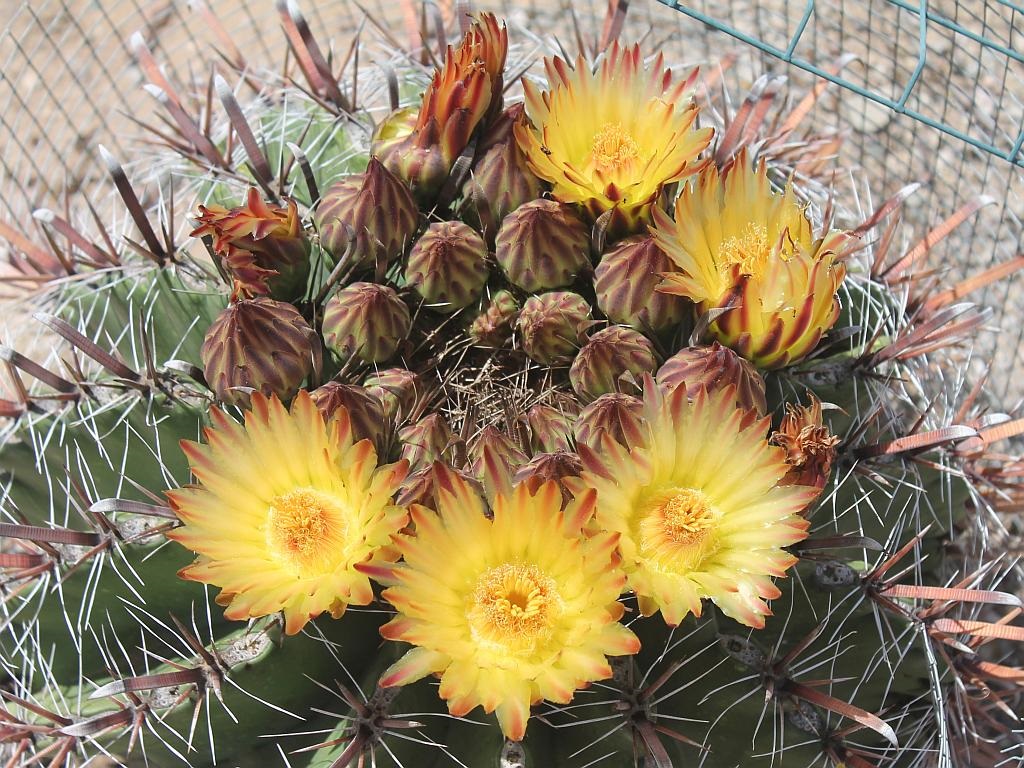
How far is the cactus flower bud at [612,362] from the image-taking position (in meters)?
1.20

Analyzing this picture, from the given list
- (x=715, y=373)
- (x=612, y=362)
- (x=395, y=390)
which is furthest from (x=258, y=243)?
(x=715, y=373)

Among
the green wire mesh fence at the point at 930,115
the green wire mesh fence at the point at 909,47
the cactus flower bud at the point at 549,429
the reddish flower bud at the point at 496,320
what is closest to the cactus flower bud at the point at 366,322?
the reddish flower bud at the point at 496,320

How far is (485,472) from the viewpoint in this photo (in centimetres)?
112

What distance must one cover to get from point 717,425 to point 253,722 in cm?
73

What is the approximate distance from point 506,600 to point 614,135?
657 millimetres

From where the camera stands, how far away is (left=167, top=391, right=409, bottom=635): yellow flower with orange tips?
105cm

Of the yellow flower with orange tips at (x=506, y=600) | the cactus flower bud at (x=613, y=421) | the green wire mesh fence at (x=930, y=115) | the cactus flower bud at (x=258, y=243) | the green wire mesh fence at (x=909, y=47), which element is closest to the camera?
the yellow flower with orange tips at (x=506, y=600)

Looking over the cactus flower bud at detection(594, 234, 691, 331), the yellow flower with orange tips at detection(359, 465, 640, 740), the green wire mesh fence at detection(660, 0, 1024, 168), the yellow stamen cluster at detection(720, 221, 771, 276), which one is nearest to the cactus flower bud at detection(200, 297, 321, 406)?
the yellow flower with orange tips at detection(359, 465, 640, 740)

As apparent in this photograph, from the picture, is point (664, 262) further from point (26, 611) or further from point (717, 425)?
point (26, 611)

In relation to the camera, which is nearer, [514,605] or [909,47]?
[514,605]

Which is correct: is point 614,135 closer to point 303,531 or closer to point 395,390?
point 395,390

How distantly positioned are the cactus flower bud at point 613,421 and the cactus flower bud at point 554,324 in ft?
0.46

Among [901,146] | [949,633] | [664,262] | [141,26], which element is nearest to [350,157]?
[664,262]

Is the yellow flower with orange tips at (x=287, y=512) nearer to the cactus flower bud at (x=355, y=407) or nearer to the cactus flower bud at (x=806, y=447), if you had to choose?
the cactus flower bud at (x=355, y=407)
